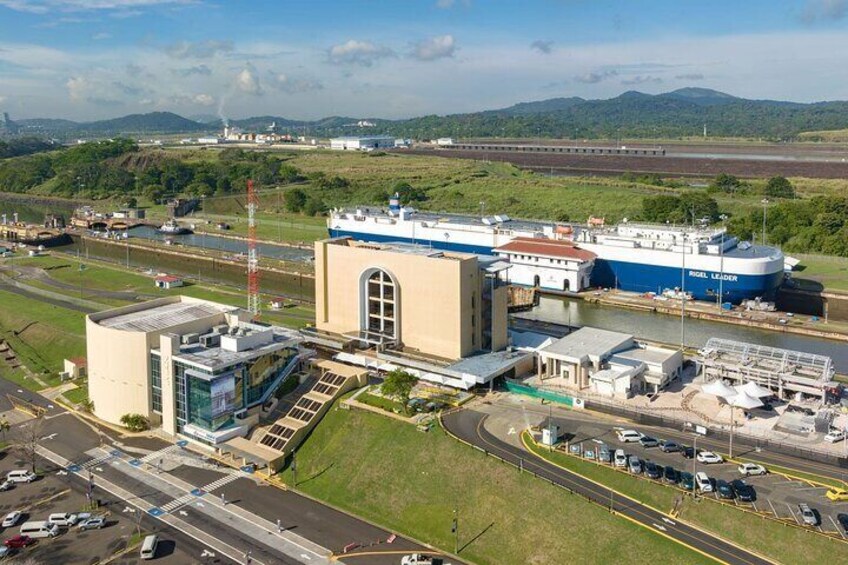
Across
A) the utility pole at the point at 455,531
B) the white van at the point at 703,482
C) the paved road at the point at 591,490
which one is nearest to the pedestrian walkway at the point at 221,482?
the paved road at the point at 591,490

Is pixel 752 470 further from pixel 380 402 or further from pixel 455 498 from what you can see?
pixel 380 402

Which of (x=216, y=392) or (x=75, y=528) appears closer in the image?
(x=75, y=528)

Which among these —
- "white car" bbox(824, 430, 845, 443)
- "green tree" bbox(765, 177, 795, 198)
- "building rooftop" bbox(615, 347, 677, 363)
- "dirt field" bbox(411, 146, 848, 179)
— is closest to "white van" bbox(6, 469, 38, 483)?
"building rooftop" bbox(615, 347, 677, 363)

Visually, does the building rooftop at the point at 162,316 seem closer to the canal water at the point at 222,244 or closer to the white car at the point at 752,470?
the white car at the point at 752,470

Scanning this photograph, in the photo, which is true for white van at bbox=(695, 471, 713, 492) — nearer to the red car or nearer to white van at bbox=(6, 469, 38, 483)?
the red car

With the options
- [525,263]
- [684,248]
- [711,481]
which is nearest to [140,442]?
[711,481]

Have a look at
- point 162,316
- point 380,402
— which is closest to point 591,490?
point 380,402
